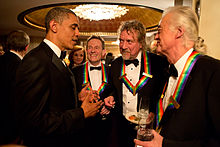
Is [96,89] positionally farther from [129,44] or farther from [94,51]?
[129,44]

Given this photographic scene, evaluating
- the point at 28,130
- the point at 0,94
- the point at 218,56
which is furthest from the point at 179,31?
the point at 0,94

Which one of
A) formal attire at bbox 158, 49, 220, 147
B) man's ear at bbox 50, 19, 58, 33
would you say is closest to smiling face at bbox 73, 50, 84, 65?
man's ear at bbox 50, 19, 58, 33

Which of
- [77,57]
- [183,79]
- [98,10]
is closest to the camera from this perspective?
[183,79]

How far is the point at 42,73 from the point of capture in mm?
1284

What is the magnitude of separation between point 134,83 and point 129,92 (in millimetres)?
136

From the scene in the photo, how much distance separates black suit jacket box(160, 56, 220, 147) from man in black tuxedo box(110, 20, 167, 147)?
3.12 ft

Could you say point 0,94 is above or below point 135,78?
below

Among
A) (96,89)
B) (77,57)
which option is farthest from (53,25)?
(77,57)

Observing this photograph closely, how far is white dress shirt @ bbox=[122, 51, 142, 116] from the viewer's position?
2186 mm

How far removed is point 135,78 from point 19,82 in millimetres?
1426

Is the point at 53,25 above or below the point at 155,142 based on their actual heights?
above

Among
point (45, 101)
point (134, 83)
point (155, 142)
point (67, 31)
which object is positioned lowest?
point (155, 142)

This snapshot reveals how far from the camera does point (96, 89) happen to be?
106 inches

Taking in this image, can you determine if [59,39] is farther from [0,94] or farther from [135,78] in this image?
[0,94]
